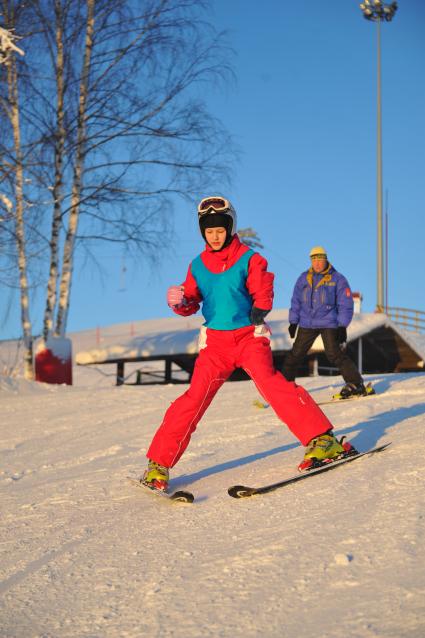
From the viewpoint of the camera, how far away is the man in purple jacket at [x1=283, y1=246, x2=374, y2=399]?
8570 mm

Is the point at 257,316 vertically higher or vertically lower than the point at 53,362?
higher

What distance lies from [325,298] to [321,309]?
0.13 meters

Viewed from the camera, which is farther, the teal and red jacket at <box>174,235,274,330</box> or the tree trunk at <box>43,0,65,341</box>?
the tree trunk at <box>43,0,65,341</box>

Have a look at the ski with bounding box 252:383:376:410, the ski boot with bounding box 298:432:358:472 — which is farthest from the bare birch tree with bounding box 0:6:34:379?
the ski boot with bounding box 298:432:358:472

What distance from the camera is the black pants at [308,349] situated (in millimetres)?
8734

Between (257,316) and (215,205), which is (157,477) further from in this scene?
(215,205)

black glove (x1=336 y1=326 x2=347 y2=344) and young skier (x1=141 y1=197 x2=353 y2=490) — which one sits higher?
young skier (x1=141 y1=197 x2=353 y2=490)

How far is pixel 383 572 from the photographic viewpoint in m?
2.93

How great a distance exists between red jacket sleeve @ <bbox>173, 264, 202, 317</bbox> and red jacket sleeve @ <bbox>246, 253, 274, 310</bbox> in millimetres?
362

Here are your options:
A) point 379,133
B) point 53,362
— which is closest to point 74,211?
point 53,362

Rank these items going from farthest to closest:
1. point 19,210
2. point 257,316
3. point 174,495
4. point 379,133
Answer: point 379,133
point 19,210
point 257,316
point 174,495

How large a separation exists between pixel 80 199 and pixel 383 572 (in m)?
12.7

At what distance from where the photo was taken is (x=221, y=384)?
473cm

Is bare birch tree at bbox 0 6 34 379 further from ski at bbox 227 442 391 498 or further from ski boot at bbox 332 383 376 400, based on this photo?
ski at bbox 227 442 391 498
